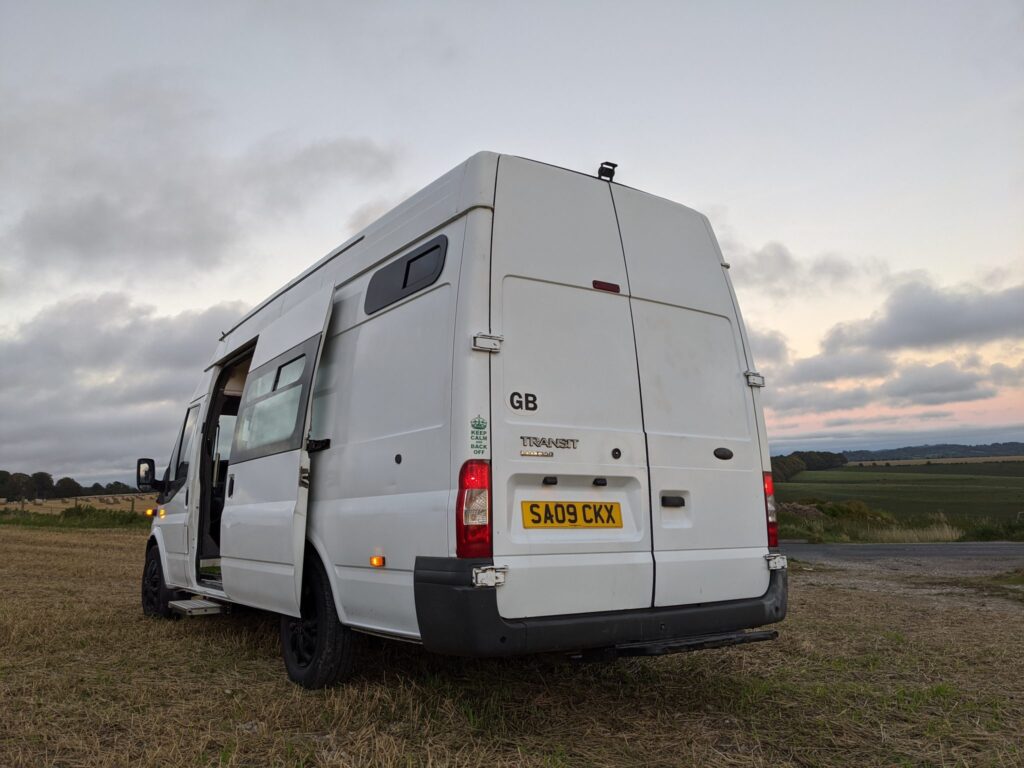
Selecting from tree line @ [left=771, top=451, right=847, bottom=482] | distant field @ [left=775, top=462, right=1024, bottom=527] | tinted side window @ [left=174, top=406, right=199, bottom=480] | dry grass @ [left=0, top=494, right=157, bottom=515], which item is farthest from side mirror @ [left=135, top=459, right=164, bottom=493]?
tree line @ [left=771, top=451, right=847, bottom=482]

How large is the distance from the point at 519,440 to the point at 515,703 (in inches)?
67.8

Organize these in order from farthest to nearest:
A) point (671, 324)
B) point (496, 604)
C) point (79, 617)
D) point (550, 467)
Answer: point (79, 617) → point (671, 324) → point (550, 467) → point (496, 604)

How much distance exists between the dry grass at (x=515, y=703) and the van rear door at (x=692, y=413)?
766mm

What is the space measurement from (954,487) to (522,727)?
62.0 metres

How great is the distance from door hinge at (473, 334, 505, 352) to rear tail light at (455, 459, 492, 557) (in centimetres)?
57

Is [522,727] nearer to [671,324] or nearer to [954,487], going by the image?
[671,324]

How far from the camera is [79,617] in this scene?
7414 millimetres

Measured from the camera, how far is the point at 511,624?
366 centimetres

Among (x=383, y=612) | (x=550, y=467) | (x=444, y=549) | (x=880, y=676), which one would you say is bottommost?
(x=880, y=676)

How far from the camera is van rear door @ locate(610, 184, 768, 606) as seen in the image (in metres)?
4.36

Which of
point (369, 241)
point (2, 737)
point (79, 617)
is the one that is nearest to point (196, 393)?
point (79, 617)

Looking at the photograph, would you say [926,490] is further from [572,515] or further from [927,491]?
[572,515]

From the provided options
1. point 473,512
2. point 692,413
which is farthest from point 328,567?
point 692,413

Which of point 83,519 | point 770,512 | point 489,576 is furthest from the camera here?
point 83,519
